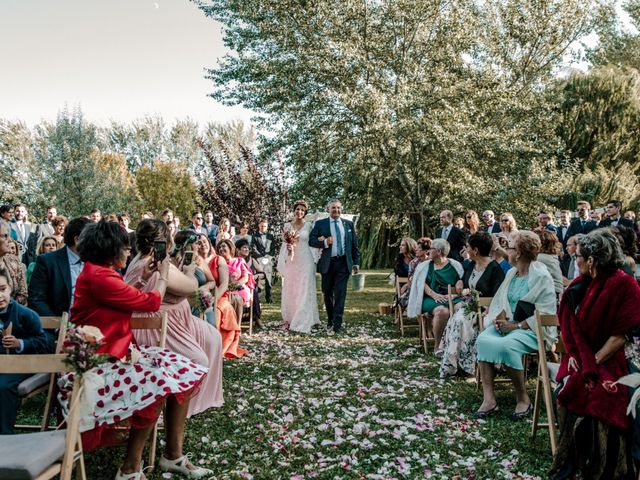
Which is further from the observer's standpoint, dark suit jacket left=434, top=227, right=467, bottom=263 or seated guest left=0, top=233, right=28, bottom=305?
dark suit jacket left=434, top=227, right=467, bottom=263

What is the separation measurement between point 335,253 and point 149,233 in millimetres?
6424

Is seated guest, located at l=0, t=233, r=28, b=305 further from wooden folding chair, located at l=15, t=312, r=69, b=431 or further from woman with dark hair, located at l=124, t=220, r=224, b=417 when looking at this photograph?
woman with dark hair, located at l=124, t=220, r=224, b=417

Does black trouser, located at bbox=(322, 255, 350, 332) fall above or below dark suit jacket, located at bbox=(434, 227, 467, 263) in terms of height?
below

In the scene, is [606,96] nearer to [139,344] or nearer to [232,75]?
[232,75]

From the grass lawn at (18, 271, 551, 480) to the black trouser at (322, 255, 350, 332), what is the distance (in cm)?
239

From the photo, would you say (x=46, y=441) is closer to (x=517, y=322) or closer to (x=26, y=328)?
(x=26, y=328)

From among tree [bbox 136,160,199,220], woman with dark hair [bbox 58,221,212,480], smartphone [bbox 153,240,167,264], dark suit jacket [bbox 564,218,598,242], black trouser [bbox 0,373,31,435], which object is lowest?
black trouser [bbox 0,373,31,435]

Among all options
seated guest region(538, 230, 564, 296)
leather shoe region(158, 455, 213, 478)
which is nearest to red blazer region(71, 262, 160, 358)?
leather shoe region(158, 455, 213, 478)

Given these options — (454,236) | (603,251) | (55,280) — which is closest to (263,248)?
Result: (454,236)

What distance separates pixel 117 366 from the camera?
3562 millimetres

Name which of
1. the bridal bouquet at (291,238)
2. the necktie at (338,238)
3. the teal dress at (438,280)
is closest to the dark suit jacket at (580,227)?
the teal dress at (438,280)

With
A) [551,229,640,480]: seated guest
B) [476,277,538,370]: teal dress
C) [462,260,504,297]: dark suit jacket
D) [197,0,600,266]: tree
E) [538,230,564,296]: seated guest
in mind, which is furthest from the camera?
[197,0,600,266]: tree

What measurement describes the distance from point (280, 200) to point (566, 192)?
394 inches

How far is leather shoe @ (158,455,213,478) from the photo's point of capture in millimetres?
3934
